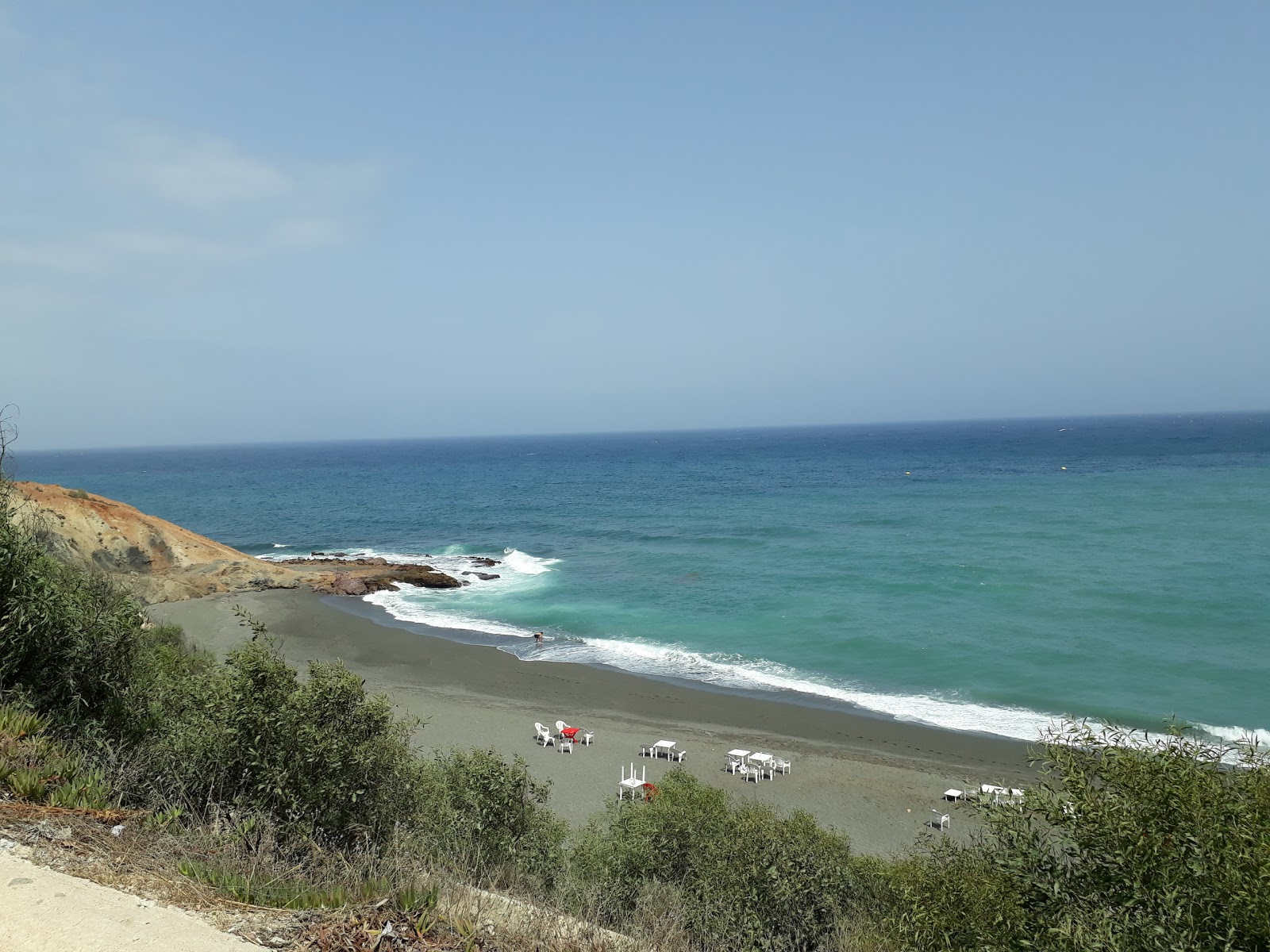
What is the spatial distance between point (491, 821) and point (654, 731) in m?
13.4

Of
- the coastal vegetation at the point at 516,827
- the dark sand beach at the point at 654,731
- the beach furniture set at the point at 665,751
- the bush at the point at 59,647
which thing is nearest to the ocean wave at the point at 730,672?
the dark sand beach at the point at 654,731

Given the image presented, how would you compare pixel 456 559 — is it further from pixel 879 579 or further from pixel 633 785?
pixel 633 785

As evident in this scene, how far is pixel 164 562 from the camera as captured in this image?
42.0 metres

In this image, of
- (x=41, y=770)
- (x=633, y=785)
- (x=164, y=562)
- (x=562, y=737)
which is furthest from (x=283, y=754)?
(x=164, y=562)

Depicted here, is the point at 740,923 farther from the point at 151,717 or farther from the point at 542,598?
the point at 542,598

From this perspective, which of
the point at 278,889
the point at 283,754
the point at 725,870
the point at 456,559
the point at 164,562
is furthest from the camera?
the point at 456,559

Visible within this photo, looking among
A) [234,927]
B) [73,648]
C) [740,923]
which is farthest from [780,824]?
[73,648]

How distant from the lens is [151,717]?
1134 centimetres

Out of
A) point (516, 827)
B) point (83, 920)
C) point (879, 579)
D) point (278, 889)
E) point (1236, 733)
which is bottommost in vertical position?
point (1236, 733)

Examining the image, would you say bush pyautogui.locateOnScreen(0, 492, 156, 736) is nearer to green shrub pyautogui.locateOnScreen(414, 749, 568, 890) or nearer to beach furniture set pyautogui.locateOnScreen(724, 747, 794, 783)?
green shrub pyautogui.locateOnScreen(414, 749, 568, 890)

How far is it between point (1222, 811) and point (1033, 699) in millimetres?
21557

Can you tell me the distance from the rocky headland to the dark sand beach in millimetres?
5459

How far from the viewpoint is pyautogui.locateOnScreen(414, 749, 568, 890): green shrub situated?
1062 centimetres

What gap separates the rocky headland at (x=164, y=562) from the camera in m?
37.0
